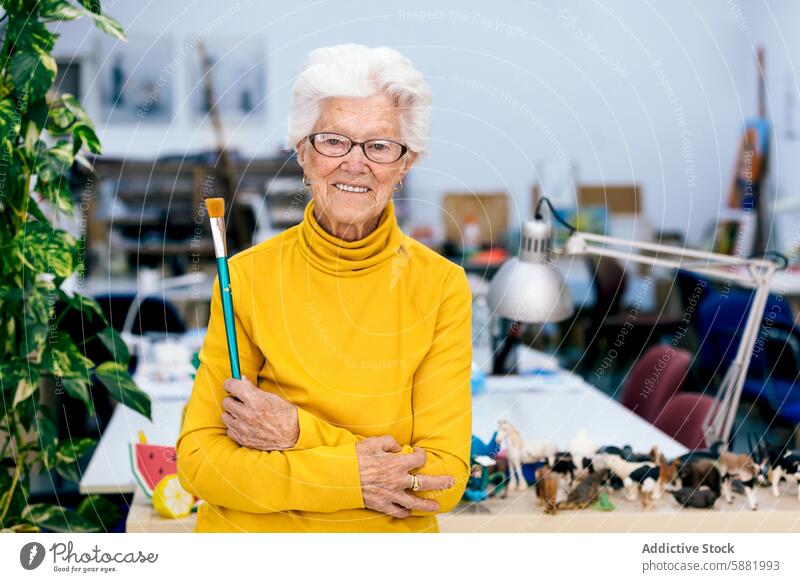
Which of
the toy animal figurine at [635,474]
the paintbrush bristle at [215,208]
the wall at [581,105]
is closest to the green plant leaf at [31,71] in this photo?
the paintbrush bristle at [215,208]

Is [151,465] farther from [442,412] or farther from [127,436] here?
[442,412]

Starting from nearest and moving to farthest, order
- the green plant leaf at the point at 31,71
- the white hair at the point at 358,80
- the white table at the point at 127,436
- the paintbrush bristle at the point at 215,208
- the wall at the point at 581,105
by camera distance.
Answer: the white hair at the point at 358,80 → the paintbrush bristle at the point at 215,208 → the green plant leaf at the point at 31,71 → the white table at the point at 127,436 → the wall at the point at 581,105

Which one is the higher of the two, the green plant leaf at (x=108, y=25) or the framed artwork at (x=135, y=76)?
the framed artwork at (x=135, y=76)

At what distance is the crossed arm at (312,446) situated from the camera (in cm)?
141

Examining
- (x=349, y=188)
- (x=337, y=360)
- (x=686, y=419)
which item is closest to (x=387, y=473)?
(x=337, y=360)

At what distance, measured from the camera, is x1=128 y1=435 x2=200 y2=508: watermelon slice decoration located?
2.12 metres

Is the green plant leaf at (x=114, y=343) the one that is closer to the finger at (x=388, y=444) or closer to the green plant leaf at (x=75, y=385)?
the green plant leaf at (x=75, y=385)

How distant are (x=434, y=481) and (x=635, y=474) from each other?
0.80 m

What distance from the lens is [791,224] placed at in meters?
6.57

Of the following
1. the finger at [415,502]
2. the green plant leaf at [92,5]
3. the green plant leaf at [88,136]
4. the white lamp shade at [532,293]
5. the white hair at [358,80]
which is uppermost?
the green plant leaf at [92,5]

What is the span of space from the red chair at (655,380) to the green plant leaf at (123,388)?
64.8 inches

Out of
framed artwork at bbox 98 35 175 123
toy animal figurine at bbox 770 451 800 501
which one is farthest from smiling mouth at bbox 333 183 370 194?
framed artwork at bbox 98 35 175 123

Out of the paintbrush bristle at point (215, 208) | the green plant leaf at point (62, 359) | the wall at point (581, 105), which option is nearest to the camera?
the paintbrush bristle at point (215, 208)

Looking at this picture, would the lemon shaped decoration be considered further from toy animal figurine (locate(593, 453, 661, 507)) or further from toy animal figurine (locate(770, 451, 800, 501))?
toy animal figurine (locate(770, 451, 800, 501))
